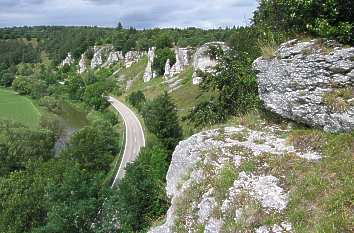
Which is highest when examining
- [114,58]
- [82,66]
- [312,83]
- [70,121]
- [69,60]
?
[312,83]

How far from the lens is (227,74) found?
21797 millimetres

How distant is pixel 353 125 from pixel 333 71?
73.9 inches

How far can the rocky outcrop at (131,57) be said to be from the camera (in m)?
134

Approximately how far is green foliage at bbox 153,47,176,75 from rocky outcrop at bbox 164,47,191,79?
6.31 feet

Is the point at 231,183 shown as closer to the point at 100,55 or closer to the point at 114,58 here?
the point at 114,58

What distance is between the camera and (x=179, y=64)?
9919 cm

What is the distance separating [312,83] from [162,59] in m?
93.4

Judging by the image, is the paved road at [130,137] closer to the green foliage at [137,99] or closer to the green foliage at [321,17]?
the green foliage at [137,99]

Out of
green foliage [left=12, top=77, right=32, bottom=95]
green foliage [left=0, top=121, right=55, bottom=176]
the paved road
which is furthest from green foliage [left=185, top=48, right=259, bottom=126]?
green foliage [left=12, top=77, right=32, bottom=95]

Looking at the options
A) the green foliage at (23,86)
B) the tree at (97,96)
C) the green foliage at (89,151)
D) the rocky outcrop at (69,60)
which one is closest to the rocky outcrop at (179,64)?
the tree at (97,96)

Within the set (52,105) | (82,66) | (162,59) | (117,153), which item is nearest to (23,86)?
(82,66)

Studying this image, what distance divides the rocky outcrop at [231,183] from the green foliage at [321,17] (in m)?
3.54

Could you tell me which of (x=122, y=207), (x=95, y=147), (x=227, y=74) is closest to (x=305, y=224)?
(x=227, y=74)

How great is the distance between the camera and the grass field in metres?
86.5
